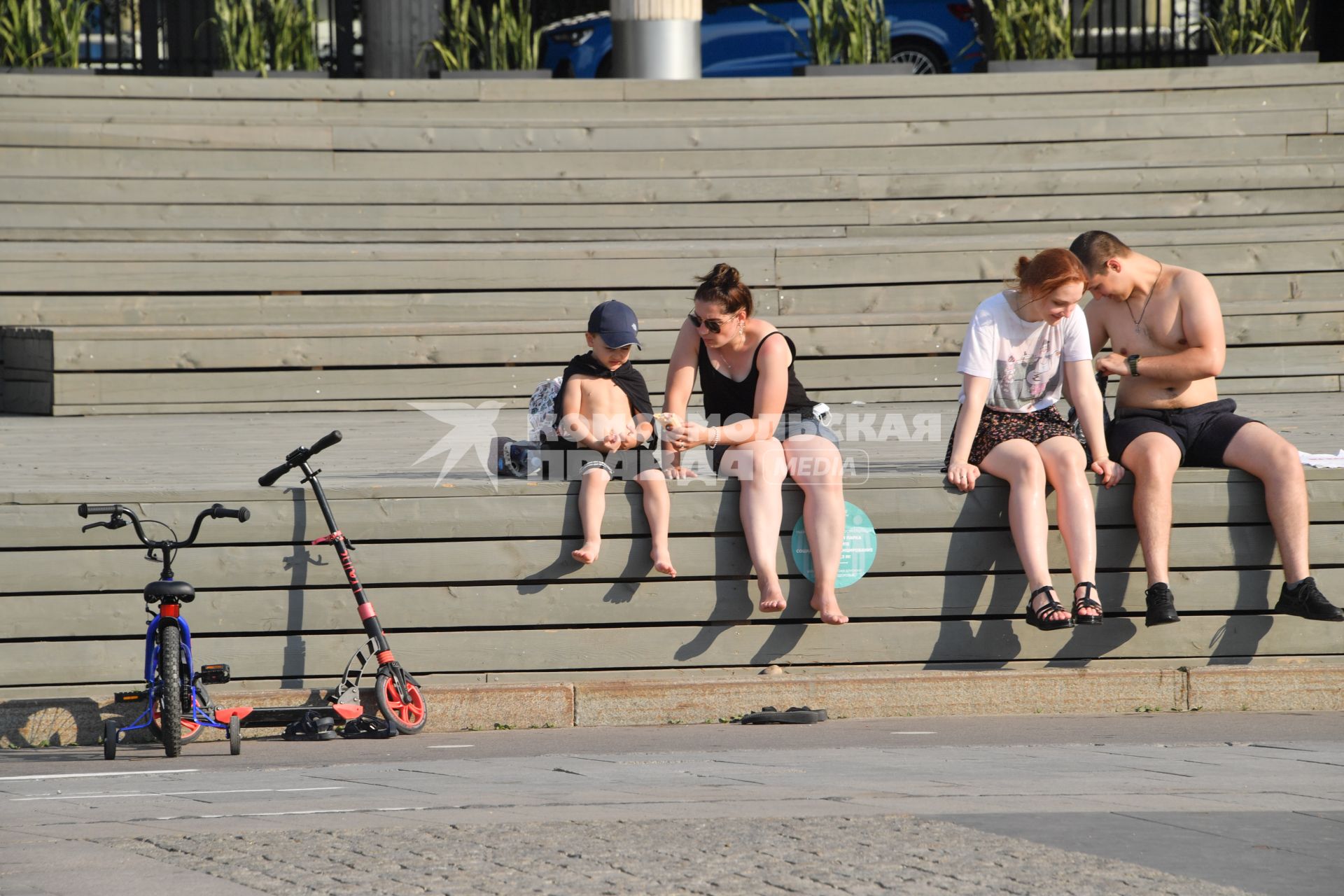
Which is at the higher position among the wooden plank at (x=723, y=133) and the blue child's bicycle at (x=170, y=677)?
A: the wooden plank at (x=723, y=133)

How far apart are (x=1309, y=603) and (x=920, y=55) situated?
10.8 metres

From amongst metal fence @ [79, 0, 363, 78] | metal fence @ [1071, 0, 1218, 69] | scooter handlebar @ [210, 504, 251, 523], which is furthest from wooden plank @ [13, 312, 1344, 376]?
metal fence @ [1071, 0, 1218, 69]

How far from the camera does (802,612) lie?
6.40 meters

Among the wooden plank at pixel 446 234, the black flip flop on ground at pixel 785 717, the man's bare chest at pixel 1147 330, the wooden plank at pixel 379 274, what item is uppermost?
the wooden plank at pixel 446 234

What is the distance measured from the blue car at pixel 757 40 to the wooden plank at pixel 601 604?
33.1 feet

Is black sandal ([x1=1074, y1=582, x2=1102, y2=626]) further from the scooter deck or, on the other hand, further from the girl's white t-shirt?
the scooter deck

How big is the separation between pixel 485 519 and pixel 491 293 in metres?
3.74

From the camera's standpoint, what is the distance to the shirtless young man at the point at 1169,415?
6.27 meters

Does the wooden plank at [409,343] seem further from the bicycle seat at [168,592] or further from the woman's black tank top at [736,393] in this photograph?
the bicycle seat at [168,592]

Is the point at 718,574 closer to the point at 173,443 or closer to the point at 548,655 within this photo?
the point at 548,655

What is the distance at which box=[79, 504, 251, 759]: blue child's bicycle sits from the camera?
18.1ft

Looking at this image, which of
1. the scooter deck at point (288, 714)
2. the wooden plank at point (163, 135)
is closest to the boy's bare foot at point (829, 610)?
the scooter deck at point (288, 714)

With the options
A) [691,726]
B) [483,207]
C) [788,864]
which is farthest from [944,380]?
[788,864]

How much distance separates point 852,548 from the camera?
643 centimetres
